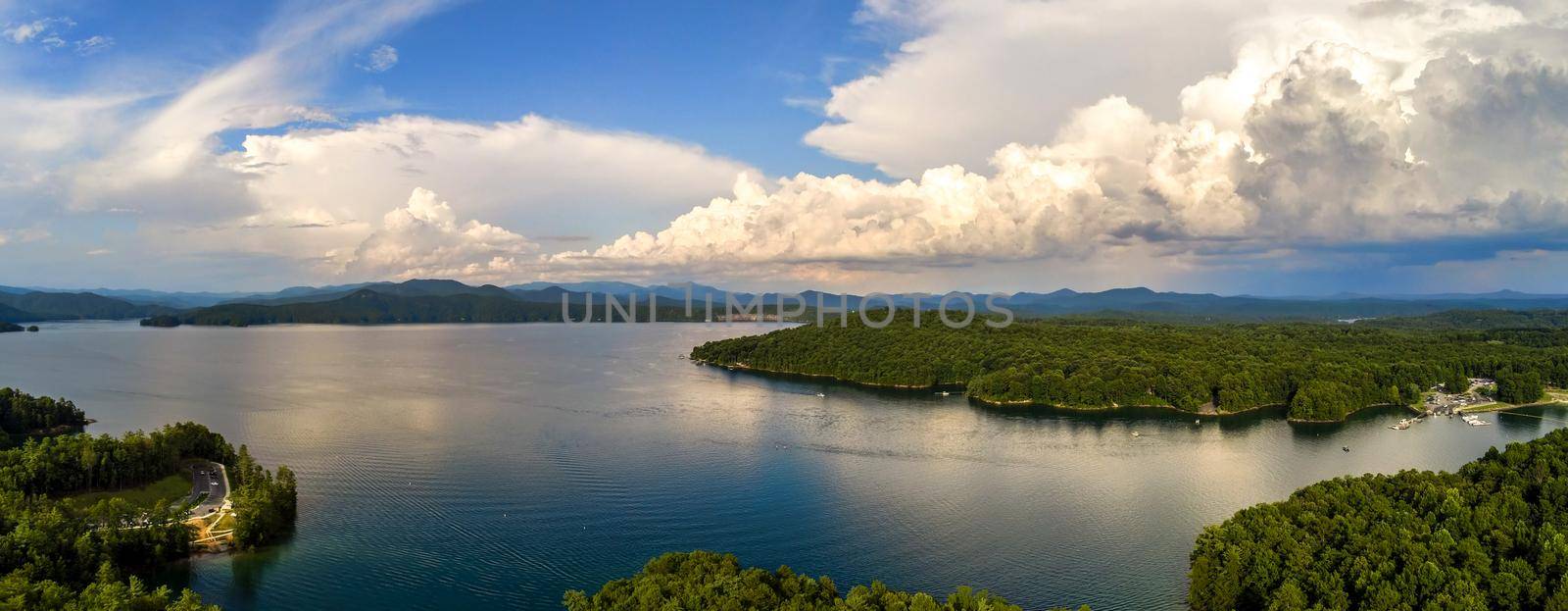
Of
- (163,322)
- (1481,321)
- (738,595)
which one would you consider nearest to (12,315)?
(163,322)

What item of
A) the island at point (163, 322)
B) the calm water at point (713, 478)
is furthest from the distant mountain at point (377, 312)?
the calm water at point (713, 478)

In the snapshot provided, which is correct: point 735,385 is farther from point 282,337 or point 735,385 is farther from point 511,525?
point 282,337

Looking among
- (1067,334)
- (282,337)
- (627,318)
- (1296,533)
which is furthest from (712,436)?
(627,318)

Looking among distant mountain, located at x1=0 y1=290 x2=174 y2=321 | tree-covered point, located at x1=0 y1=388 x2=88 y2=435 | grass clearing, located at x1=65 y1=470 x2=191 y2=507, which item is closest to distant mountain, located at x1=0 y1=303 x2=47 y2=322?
distant mountain, located at x1=0 y1=290 x2=174 y2=321

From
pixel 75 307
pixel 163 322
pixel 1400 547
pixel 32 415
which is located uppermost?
pixel 75 307

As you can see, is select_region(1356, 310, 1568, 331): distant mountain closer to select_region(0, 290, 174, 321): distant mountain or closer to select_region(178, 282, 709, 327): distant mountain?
select_region(178, 282, 709, 327): distant mountain

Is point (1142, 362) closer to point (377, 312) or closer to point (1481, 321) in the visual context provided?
point (1481, 321)

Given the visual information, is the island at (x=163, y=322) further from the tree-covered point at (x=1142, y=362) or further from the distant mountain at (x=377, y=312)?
the tree-covered point at (x=1142, y=362)
